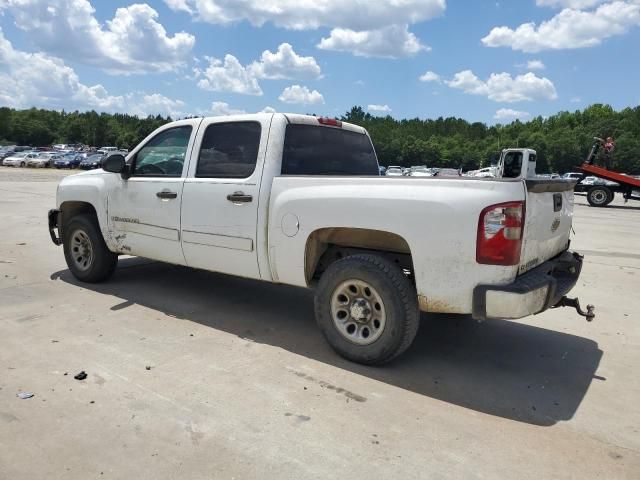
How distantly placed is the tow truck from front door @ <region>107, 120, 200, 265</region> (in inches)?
767

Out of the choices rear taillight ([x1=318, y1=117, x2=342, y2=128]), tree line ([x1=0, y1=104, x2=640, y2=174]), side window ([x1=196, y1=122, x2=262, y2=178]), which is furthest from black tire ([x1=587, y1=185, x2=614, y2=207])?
tree line ([x1=0, y1=104, x2=640, y2=174])

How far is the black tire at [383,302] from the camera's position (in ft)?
12.2

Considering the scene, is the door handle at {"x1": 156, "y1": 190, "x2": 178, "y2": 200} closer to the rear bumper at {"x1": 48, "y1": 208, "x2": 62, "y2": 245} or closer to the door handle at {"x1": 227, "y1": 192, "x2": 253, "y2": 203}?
the door handle at {"x1": 227, "y1": 192, "x2": 253, "y2": 203}

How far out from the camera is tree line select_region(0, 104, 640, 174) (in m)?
103

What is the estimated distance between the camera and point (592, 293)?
21.7 ft

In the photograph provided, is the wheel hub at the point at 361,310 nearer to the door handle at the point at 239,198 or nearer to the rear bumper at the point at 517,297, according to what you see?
the rear bumper at the point at 517,297

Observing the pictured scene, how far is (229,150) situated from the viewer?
4797mm

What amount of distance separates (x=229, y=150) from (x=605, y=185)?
2254 cm

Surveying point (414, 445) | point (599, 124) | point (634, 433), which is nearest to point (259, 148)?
point (414, 445)

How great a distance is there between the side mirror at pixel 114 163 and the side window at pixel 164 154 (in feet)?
0.52

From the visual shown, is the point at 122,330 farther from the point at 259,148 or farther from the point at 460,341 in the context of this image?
the point at 460,341

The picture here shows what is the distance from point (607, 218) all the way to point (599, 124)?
109 m

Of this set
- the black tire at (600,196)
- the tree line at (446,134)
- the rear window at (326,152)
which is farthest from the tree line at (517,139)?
the rear window at (326,152)

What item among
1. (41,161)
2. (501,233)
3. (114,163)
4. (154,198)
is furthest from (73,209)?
(41,161)
